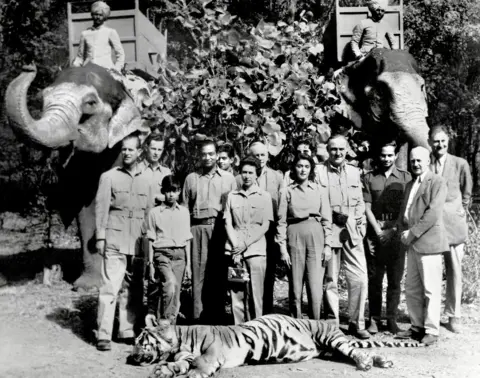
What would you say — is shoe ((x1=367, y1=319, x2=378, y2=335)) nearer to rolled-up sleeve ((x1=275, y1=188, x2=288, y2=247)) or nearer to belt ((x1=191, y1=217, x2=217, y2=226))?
rolled-up sleeve ((x1=275, y1=188, x2=288, y2=247))

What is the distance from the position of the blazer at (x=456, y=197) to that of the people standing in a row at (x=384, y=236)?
1.32 feet

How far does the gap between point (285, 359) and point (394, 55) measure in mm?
4822

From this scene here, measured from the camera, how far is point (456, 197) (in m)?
6.84

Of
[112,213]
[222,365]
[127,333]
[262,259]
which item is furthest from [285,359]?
[112,213]

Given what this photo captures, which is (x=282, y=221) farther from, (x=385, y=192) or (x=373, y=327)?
(x=373, y=327)

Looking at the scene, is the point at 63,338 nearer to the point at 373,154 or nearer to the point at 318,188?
the point at 318,188

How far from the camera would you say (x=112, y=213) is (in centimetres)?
623

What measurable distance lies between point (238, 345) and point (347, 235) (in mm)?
1628

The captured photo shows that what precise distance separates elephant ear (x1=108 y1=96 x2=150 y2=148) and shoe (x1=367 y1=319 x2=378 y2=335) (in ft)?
11.4

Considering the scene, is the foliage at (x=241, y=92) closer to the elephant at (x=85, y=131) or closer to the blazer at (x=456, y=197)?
the elephant at (x=85, y=131)

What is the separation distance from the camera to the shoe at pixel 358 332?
20.6 ft

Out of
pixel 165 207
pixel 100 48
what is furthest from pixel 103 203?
pixel 100 48

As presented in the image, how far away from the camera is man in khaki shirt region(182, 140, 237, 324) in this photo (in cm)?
652

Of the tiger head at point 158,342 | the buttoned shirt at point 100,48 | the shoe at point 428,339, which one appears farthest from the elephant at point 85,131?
→ the shoe at point 428,339
